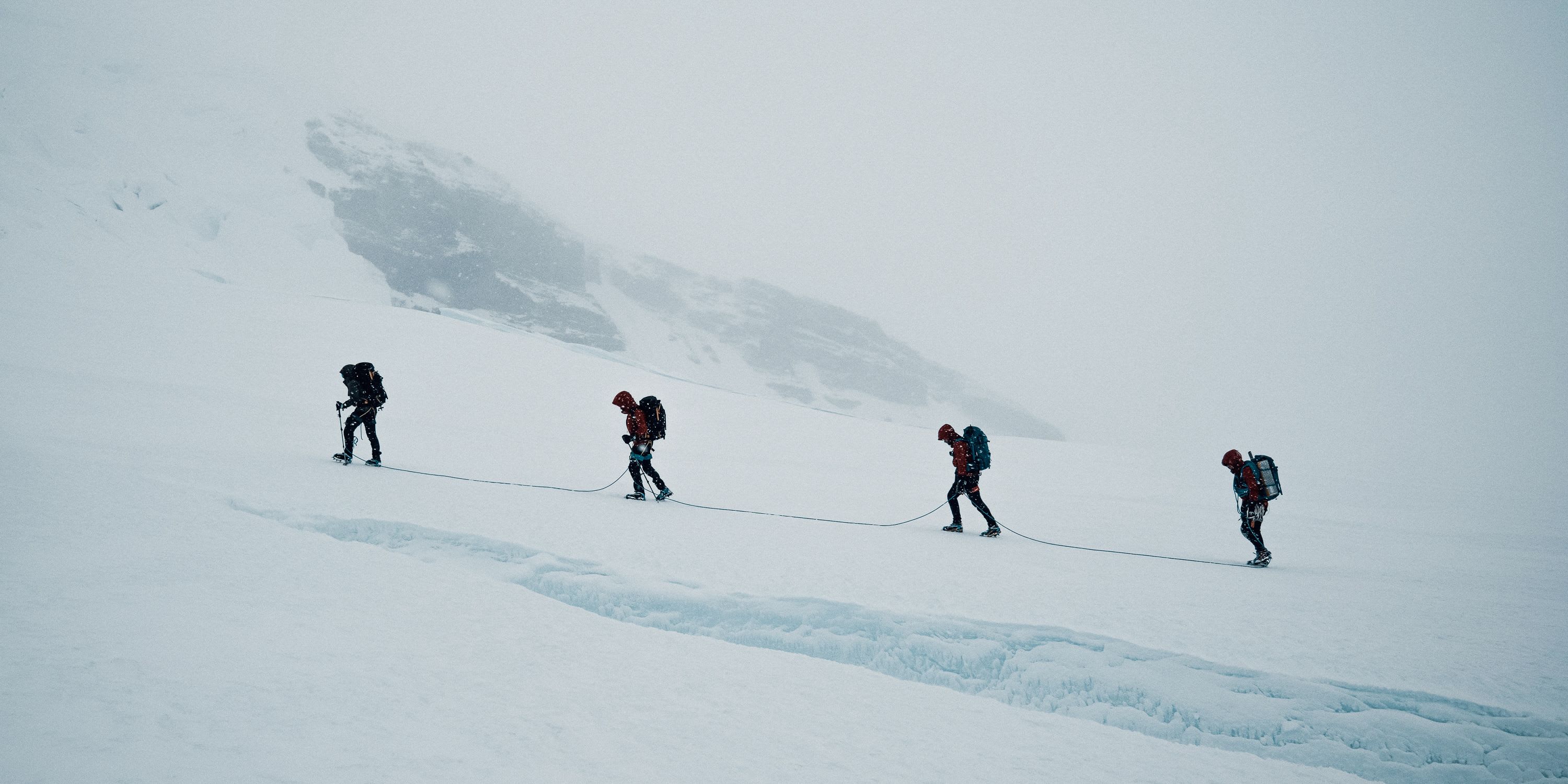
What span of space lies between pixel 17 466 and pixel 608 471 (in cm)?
820

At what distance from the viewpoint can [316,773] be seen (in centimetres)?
272

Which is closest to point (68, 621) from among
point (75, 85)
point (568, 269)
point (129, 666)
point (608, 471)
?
point (129, 666)

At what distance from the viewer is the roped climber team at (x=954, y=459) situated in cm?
890

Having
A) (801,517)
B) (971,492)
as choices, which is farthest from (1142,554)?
(801,517)

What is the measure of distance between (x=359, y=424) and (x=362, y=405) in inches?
16.1

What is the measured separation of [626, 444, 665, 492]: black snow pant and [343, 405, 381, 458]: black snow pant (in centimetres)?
468

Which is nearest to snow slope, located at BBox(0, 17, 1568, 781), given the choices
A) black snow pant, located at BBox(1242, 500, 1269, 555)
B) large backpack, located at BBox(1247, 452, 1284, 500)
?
black snow pant, located at BBox(1242, 500, 1269, 555)

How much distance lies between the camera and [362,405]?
11023 mm

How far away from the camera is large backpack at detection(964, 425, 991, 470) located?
9461 millimetres

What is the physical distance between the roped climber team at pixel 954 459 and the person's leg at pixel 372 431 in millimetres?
13

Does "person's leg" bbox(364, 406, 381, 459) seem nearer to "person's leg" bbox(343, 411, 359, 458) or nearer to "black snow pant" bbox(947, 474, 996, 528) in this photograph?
"person's leg" bbox(343, 411, 359, 458)

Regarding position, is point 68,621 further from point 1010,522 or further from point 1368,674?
point 1010,522

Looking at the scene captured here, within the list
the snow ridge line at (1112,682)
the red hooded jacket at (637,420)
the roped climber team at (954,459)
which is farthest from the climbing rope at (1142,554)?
the red hooded jacket at (637,420)

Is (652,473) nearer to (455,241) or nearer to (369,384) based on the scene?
(369,384)
